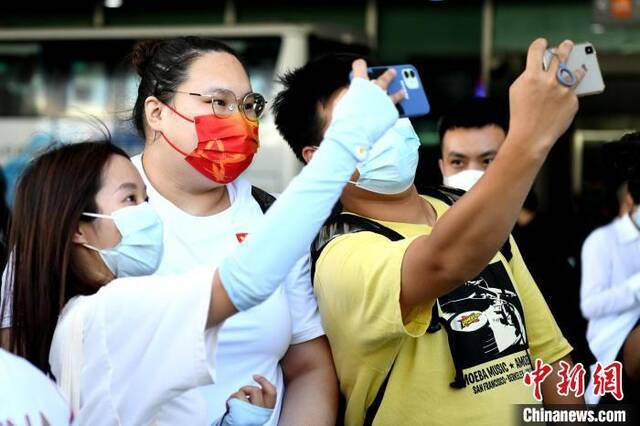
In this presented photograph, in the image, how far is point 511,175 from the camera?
2.23 metres

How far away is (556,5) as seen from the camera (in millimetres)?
11180

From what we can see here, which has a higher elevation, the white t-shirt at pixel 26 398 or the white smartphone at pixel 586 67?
the white smartphone at pixel 586 67

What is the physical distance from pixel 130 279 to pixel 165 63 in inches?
38.2

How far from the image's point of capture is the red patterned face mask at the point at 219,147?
2951 mm

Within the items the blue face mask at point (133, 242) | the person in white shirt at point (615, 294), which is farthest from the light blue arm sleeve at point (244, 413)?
the person in white shirt at point (615, 294)

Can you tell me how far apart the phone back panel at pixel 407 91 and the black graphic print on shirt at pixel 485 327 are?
0.67m

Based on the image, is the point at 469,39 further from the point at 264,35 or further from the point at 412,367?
the point at 412,367

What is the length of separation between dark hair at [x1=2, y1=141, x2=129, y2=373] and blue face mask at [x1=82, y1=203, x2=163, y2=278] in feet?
0.21

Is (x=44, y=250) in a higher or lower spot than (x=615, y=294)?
higher

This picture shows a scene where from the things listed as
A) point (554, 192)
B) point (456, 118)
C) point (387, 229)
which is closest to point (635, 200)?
point (456, 118)

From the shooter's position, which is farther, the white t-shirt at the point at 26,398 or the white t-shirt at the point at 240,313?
the white t-shirt at the point at 240,313

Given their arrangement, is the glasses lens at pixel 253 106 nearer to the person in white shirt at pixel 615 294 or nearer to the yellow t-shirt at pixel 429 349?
the yellow t-shirt at pixel 429 349

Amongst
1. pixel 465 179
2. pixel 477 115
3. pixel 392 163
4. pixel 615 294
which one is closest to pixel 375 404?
pixel 392 163
